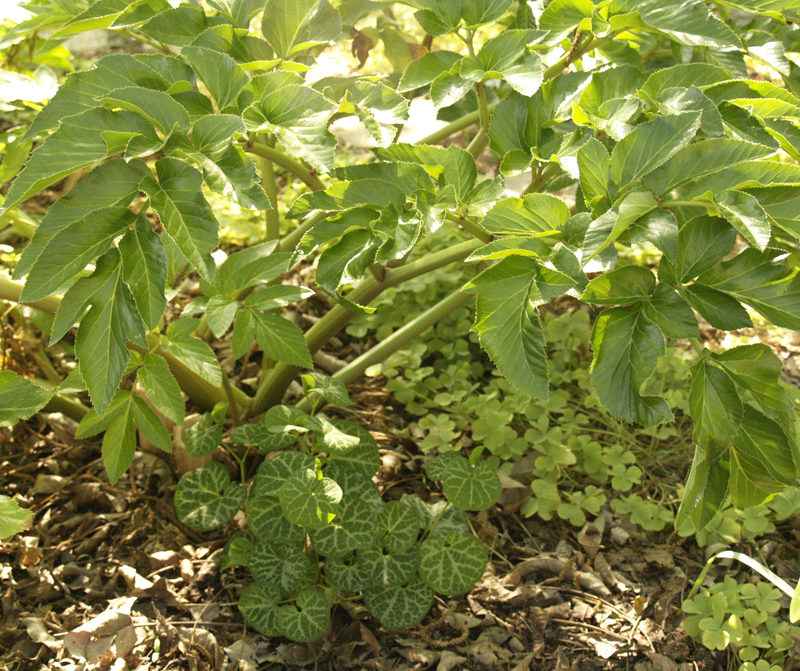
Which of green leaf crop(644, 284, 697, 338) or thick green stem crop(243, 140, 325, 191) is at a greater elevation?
thick green stem crop(243, 140, 325, 191)

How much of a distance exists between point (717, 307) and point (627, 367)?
0.55 ft

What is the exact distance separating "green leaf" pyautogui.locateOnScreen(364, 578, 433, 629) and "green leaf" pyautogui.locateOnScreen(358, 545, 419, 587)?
0.02m

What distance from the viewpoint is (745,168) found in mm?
953

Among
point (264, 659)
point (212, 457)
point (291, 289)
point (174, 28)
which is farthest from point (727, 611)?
point (174, 28)

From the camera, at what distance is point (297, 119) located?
1073 millimetres

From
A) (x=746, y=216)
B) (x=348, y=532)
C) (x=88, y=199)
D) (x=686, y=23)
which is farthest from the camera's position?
(x=348, y=532)

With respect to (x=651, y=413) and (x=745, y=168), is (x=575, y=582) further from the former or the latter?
(x=745, y=168)

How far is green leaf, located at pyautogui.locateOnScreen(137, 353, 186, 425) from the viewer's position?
1364mm

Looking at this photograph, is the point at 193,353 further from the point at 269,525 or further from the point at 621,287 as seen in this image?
the point at 621,287

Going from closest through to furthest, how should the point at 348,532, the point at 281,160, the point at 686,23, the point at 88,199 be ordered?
the point at 88,199 < the point at 686,23 < the point at 281,160 < the point at 348,532

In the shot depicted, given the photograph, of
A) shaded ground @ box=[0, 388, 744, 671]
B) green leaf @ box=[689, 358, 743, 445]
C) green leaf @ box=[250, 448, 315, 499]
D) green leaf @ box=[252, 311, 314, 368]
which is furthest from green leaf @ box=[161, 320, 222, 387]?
green leaf @ box=[689, 358, 743, 445]

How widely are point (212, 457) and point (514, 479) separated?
82cm

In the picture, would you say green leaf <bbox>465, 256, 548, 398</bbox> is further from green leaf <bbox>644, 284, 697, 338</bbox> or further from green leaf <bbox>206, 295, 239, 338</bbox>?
green leaf <bbox>206, 295, 239, 338</bbox>

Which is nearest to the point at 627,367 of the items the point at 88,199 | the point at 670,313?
the point at 670,313
